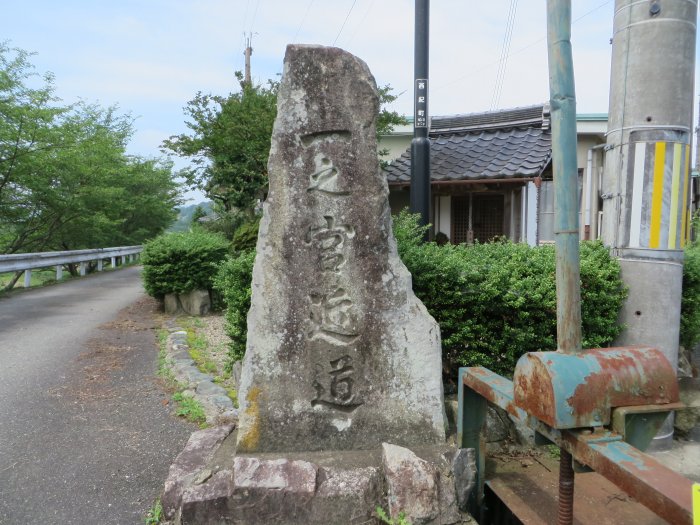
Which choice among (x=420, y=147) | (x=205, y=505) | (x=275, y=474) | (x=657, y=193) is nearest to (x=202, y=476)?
(x=205, y=505)

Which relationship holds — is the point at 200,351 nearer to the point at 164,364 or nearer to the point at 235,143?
the point at 164,364

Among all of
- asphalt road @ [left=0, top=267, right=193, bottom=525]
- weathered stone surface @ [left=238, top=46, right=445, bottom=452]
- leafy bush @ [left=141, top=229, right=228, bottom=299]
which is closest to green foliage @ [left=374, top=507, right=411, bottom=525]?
weathered stone surface @ [left=238, top=46, right=445, bottom=452]

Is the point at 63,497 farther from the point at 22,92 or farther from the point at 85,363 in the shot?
the point at 22,92

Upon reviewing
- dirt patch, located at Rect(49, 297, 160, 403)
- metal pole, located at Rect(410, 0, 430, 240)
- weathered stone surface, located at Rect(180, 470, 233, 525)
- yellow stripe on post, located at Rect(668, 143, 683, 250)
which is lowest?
dirt patch, located at Rect(49, 297, 160, 403)

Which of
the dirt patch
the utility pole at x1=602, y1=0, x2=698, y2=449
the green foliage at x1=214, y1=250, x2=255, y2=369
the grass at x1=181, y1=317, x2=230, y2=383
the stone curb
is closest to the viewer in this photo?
the utility pole at x1=602, y1=0, x2=698, y2=449

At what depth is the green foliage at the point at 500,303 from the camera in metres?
4.04

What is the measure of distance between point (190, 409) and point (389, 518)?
2.69 metres

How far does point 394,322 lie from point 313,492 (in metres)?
1.11

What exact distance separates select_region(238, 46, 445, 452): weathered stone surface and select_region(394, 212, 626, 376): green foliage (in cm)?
92

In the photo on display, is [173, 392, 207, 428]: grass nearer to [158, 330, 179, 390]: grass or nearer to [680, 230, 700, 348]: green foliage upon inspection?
[158, 330, 179, 390]: grass

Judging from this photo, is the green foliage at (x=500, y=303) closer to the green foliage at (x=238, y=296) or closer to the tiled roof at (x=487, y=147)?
the green foliage at (x=238, y=296)

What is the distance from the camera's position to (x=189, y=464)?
3039 millimetres

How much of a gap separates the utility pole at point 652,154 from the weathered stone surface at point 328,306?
2.27 meters

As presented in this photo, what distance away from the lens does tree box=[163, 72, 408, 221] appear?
11.4 m
